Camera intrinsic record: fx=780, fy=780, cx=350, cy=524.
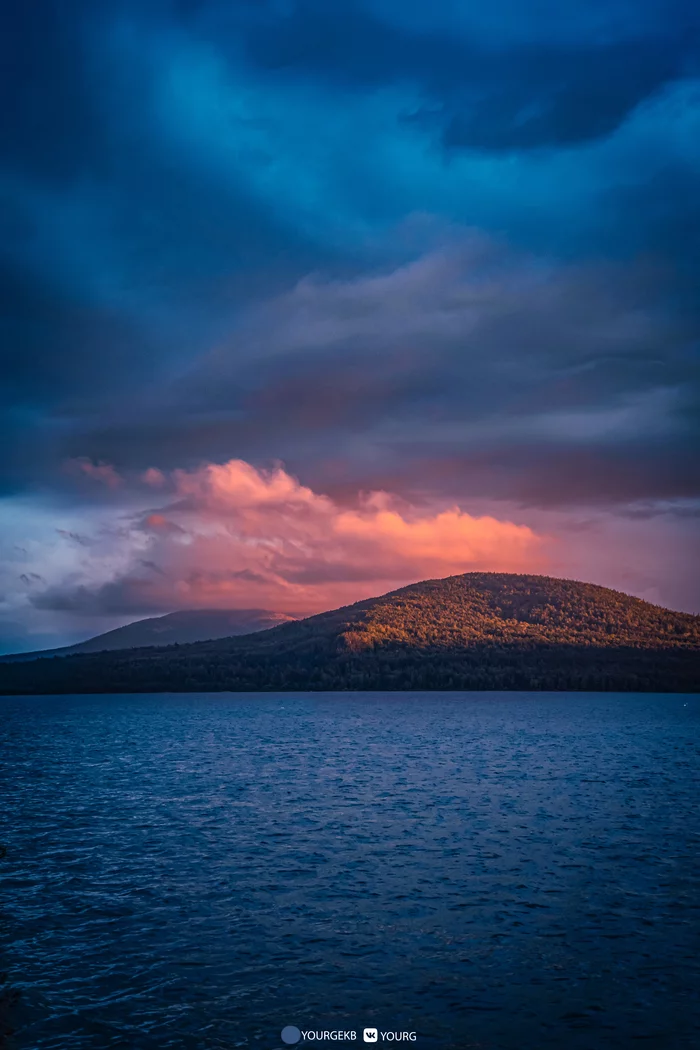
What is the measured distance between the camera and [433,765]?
10356 centimetres

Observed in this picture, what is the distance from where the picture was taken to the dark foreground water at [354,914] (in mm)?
26938

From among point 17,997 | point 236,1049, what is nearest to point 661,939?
point 236,1049

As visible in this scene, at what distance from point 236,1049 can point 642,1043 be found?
13036 millimetres

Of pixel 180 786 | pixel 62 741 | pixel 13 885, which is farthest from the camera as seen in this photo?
pixel 62 741

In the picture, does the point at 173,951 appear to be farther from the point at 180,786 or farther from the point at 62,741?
the point at 62,741

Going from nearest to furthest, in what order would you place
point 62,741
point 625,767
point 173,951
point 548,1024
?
point 548,1024 < point 173,951 < point 625,767 < point 62,741

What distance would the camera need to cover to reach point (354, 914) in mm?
38156

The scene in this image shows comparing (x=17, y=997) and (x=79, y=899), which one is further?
(x=79, y=899)

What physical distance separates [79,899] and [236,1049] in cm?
2055

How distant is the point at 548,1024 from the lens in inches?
1043

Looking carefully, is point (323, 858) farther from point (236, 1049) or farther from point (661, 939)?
point (236, 1049)

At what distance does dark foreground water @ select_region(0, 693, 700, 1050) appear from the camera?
26938 millimetres

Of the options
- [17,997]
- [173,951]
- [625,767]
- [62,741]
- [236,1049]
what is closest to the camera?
[236,1049]

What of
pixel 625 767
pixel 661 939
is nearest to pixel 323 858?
pixel 661 939
